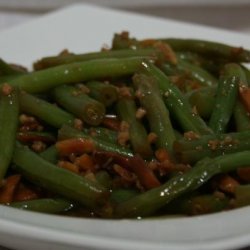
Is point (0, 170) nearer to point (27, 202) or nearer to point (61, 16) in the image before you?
point (27, 202)

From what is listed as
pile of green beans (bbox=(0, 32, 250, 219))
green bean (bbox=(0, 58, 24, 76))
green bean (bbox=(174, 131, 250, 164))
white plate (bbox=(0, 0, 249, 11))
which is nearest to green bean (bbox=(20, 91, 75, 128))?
pile of green beans (bbox=(0, 32, 250, 219))

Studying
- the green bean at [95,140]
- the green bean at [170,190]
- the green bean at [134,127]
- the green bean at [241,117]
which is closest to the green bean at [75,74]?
the green bean at [134,127]

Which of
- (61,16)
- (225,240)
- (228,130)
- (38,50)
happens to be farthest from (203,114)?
(61,16)

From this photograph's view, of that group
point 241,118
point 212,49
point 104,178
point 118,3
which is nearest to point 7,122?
point 104,178

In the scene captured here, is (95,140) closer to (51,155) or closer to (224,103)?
(51,155)

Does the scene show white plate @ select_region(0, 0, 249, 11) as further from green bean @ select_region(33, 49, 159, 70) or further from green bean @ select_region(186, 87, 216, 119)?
green bean @ select_region(186, 87, 216, 119)

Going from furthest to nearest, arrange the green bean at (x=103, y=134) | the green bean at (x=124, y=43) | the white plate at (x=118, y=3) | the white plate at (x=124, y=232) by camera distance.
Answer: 1. the white plate at (x=118, y=3)
2. the green bean at (x=124, y=43)
3. the green bean at (x=103, y=134)
4. the white plate at (x=124, y=232)

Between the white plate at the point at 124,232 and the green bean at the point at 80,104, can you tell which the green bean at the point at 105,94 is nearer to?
the green bean at the point at 80,104
